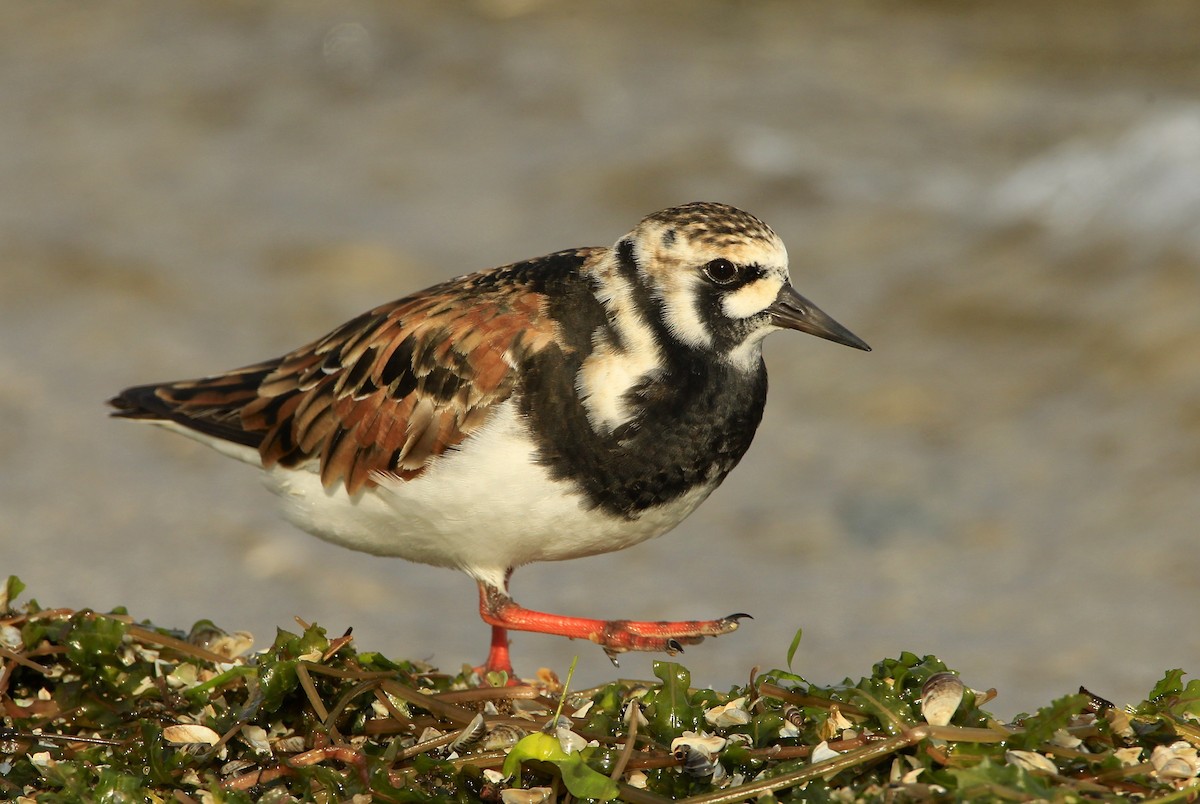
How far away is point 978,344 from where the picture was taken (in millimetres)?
7941

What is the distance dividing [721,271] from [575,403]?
19.7 inches

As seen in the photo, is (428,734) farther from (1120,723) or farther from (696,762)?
(1120,723)

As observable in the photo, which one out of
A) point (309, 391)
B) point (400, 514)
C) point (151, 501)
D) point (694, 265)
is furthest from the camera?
point (151, 501)

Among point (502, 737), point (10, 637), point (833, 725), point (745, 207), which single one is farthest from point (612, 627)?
point (745, 207)

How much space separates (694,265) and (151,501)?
13.4 ft

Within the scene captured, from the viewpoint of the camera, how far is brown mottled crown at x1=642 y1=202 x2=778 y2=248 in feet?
12.3

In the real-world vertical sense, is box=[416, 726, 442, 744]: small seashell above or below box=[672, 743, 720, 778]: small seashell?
above

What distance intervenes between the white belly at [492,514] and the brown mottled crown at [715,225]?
25.1 inches

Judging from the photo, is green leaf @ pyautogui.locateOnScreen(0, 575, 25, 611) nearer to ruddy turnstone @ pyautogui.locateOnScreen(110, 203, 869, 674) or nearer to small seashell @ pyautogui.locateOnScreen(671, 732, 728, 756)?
ruddy turnstone @ pyautogui.locateOnScreen(110, 203, 869, 674)

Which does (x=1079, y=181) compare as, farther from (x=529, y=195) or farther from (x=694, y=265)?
(x=694, y=265)

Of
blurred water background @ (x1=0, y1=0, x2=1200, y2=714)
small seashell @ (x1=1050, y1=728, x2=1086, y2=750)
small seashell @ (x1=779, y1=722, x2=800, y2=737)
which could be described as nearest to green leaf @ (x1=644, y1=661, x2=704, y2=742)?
small seashell @ (x1=779, y1=722, x2=800, y2=737)

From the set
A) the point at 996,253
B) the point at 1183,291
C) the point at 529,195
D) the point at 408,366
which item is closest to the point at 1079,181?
the point at 996,253

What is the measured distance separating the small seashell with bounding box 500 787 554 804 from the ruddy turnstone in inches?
30.9

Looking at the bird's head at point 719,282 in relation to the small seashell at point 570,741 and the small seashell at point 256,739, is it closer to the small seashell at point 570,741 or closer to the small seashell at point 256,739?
the small seashell at point 570,741
